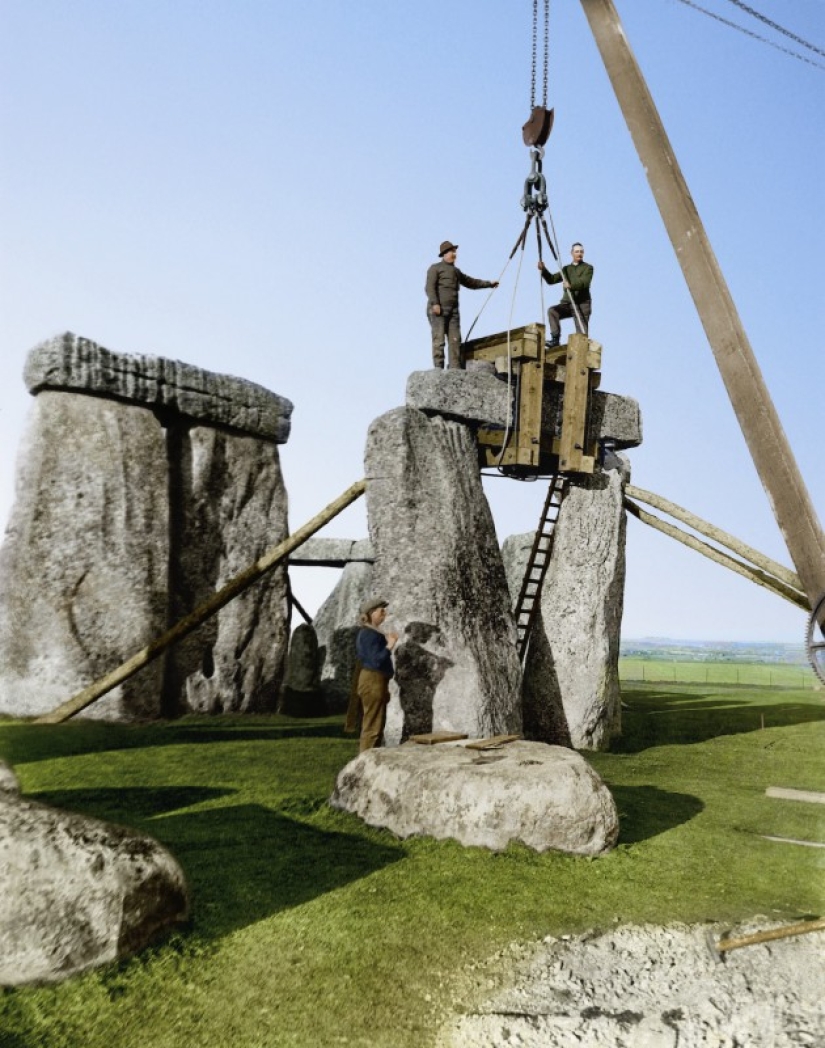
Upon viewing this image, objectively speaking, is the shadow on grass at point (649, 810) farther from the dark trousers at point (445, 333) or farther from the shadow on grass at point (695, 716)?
the dark trousers at point (445, 333)

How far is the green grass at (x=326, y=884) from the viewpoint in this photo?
3254mm

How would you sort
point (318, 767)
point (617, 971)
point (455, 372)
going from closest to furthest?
point (617, 971)
point (318, 767)
point (455, 372)

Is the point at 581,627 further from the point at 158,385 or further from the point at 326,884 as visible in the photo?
the point at 326,884

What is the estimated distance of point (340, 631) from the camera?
44.9 feet

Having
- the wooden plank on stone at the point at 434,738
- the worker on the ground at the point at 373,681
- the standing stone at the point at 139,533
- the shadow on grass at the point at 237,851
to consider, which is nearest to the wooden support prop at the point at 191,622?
the standing stone at the point at 139,533

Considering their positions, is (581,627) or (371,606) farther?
(581,627)

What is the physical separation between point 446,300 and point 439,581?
9.39 ft

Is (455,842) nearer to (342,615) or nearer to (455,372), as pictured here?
(455,372)

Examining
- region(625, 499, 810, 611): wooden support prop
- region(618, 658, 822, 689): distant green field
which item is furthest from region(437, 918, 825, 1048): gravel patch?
Answer: region(618, 658, 822, 689): distant green field

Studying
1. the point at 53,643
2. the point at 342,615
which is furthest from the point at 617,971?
the point at 342,615

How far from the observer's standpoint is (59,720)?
8.11 m

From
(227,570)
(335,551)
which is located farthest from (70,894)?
(335,551)

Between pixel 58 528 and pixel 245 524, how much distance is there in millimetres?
2343

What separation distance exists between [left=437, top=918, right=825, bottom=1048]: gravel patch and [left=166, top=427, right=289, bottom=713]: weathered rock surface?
23.1ft
